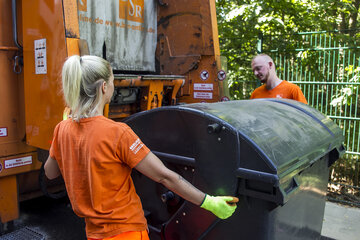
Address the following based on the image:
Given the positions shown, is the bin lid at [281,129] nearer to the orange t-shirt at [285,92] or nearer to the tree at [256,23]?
the orange t-shirt at [285,92]

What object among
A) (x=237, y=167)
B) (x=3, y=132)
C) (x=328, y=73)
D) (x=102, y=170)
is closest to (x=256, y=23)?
(x=328, y=73)

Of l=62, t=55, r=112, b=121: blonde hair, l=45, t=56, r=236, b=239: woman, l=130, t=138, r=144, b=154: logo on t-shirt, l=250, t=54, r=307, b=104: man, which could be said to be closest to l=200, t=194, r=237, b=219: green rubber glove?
l=45, t=56, r=236, b=239: woman

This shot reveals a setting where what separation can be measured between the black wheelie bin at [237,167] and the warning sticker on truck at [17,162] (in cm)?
126

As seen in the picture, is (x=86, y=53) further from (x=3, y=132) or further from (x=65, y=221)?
(x=65, y=221)

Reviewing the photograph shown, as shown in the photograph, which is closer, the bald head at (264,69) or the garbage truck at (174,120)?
the garbage truck at (174,120)

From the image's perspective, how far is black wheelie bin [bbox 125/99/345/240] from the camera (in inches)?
62.8

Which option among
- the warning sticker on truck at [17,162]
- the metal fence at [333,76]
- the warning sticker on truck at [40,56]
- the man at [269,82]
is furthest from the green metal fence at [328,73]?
the warning sticker on truck at [17,162]

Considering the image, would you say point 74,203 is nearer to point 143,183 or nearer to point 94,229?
point 94,229

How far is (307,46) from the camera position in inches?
194

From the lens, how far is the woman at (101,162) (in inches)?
55.4

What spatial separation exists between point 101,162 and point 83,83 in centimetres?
35

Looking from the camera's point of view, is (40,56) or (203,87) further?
(203,87)

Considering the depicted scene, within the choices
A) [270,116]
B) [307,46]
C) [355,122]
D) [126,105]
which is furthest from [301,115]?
[307,46]

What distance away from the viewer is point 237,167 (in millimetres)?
1617
